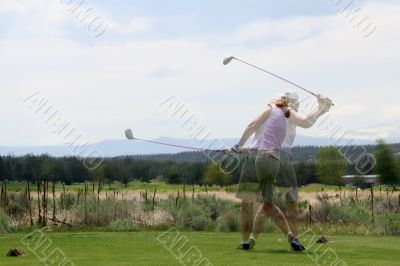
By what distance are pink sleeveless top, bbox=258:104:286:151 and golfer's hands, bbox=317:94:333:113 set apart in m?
0.47

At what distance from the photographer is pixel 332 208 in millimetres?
18812

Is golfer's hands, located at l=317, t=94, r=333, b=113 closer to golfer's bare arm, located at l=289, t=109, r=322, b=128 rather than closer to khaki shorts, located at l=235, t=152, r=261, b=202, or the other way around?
golfer's bare arm, located at l=289, t=109, r=322, b=128

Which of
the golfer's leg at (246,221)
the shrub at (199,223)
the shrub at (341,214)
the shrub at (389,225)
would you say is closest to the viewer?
the golfer's leg at (246,221)

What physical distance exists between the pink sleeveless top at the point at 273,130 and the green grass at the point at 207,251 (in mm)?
1294

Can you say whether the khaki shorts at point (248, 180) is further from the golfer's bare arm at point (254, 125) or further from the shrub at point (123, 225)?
the shrub at point (123, 225)

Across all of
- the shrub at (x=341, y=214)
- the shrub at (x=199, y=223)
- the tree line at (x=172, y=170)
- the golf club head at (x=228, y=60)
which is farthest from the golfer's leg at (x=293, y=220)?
the tree line at (x=172, y=170)

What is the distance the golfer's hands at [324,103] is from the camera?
918cm

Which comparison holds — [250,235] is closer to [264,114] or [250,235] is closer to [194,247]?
[194,247]

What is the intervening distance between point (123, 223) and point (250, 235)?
24.6ft

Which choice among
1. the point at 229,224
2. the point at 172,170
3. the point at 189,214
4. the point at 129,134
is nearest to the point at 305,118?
the point at 129,134

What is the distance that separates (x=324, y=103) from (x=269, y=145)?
85cm

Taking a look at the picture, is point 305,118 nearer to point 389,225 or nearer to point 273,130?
point 273,130

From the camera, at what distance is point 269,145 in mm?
9273

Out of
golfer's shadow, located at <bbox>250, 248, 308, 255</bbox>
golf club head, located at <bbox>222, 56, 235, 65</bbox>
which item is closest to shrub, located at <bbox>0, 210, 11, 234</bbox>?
golf club head, located at <bbox>222, 56, 235, 65</bbox>
